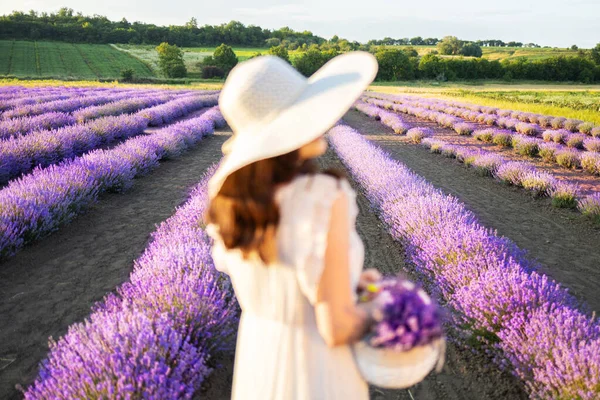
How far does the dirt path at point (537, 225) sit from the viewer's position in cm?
439

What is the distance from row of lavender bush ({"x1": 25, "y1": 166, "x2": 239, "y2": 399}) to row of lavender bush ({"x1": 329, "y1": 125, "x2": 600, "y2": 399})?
5.73 feet

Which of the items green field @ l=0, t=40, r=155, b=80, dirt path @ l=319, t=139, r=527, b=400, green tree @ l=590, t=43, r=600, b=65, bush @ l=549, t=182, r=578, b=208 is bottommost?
green field @ l=0, t=40, r=155, b=80

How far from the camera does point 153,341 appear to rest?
7.10 feet

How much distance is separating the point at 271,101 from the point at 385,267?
3.60 meters

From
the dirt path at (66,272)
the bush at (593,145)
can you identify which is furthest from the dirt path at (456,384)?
the bush at (593,145)

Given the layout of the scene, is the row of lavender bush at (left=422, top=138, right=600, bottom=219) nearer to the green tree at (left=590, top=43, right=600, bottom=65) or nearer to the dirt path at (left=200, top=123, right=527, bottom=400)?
the dirt path at (left=200, top=123, right=527, bottom=400)

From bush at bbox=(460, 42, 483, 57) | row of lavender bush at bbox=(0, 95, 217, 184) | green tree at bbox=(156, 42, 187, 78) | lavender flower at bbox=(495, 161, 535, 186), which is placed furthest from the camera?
bush at bbox=(460, 42, 483, 57)

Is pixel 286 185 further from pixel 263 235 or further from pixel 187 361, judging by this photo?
pixel 187 361

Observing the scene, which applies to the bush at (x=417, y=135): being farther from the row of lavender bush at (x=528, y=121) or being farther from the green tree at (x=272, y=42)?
the green tree at (x=272, y=42)

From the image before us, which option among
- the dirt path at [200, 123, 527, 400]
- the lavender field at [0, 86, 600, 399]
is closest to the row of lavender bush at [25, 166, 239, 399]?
the lavender field at [0, 86, 600, 399]

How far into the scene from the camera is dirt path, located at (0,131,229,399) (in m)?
3.03

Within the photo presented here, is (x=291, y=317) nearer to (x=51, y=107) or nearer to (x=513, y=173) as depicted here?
(x=513, y=173)

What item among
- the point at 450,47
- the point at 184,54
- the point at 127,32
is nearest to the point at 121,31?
the point at 127,32

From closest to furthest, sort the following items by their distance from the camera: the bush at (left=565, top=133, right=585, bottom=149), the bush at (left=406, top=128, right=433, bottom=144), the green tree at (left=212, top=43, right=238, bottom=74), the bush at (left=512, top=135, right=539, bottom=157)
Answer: the bush at (left=512, top=135, right=539, bottom=157), the bush at (left=565, top=133, right=585, bottom=149), the bush at (left=406, top=128, right=433, bottom=144), the green tree at (left=212, top=43, right=238, bottom=74)
